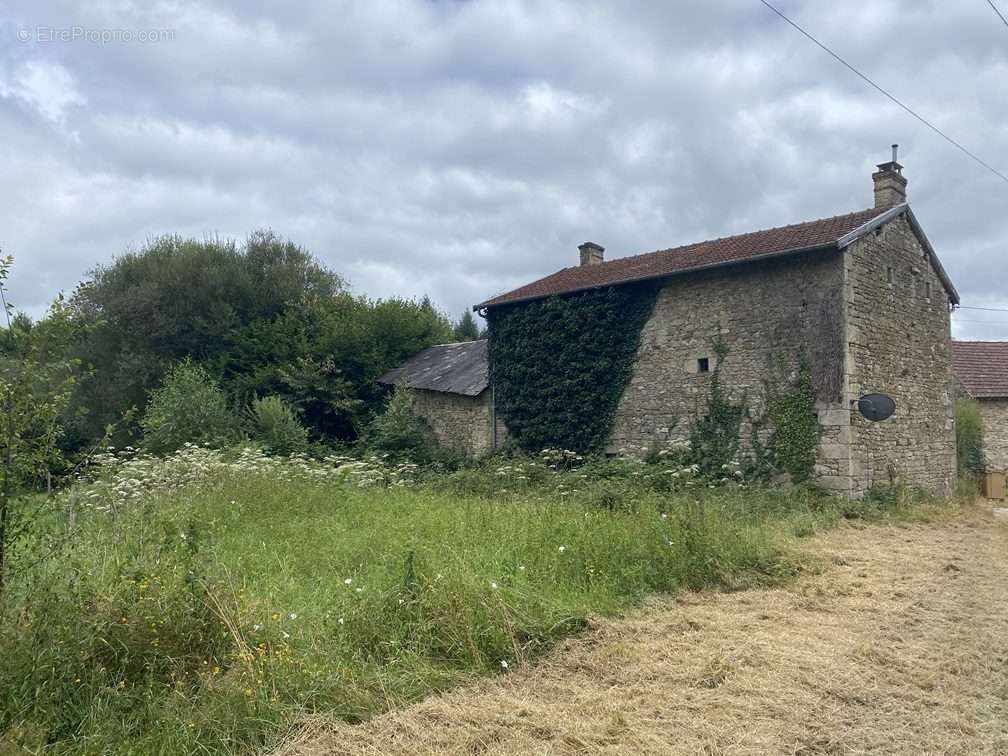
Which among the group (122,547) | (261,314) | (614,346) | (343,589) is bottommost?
(343,589)

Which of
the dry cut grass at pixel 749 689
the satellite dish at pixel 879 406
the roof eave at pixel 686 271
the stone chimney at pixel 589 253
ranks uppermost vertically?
the stone chimney at pixel 589 253

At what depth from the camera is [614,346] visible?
52.1 ft

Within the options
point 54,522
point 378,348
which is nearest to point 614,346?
point 378,348

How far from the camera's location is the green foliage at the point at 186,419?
703 inches

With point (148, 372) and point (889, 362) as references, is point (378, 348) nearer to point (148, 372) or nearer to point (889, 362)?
point (148, 372)

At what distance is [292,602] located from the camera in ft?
18.7

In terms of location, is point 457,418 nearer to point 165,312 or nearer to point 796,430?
point 796,430

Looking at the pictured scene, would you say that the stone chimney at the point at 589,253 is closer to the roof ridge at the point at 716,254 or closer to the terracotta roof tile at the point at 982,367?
the roof ridge at the point at 716,254

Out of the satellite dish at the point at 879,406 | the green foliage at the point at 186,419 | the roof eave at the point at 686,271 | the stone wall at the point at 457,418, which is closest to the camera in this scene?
the satellite dish at the point at 879,406

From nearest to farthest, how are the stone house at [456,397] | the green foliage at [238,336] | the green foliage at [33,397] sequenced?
the green foliage at [33,397]
the stone house at [456,397]
the green foliage at [238,336]

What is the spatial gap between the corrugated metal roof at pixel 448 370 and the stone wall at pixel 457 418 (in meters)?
0.30

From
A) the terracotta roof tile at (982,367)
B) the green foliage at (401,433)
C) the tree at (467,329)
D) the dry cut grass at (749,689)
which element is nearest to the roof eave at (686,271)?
the green foliage at (401,433)

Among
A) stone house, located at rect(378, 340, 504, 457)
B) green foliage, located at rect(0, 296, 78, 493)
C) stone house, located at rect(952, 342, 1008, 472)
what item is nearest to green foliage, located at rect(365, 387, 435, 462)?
stone house, located at rect(378, 340, 504, 457)

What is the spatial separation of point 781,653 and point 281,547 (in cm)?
505
